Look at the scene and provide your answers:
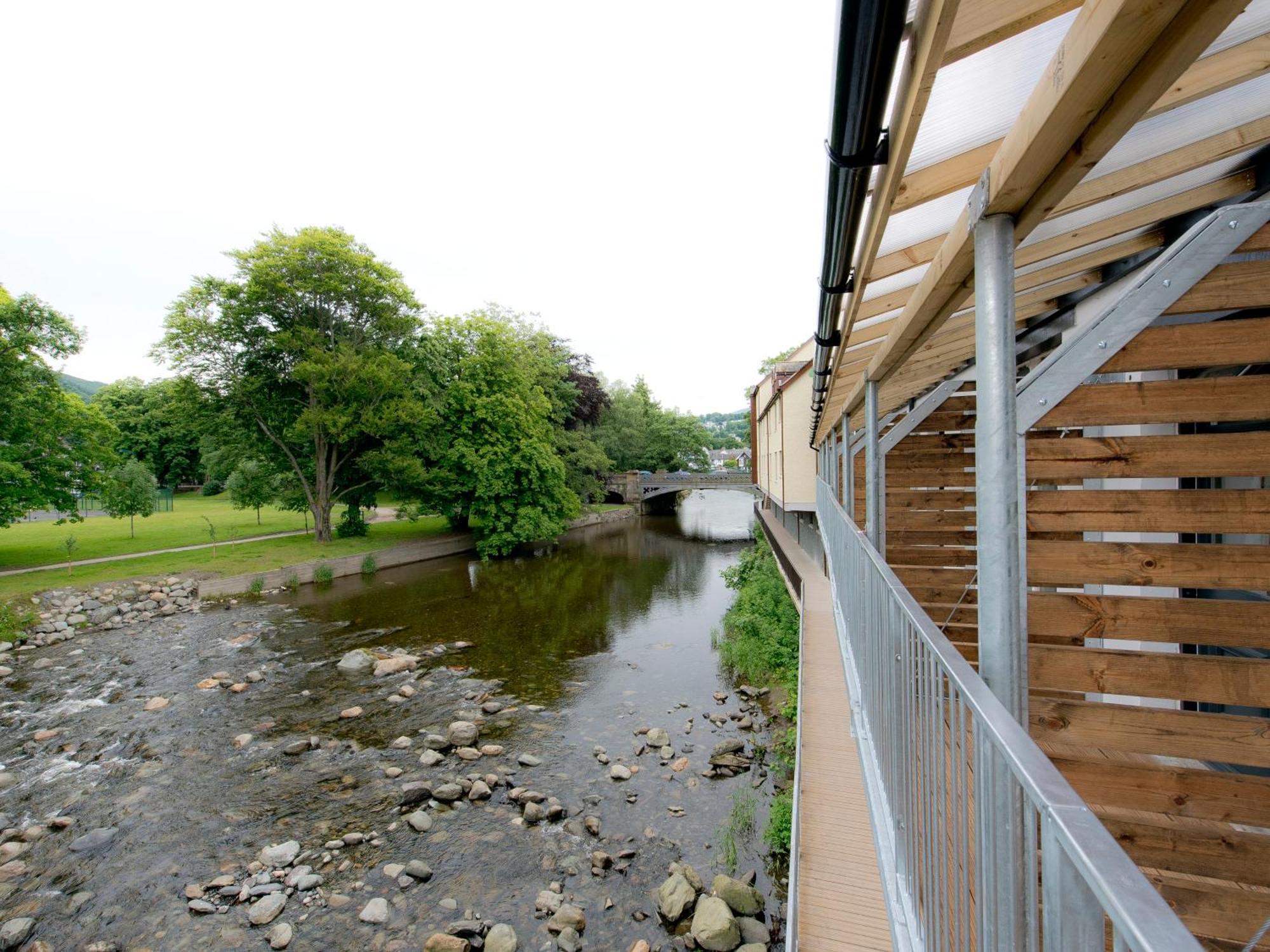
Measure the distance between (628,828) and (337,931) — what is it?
328 cm

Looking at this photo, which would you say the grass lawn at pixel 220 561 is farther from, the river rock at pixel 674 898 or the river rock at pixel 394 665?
the river rock at pixel 674 898

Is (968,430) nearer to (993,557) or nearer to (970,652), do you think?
(970,652)

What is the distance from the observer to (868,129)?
1.59m

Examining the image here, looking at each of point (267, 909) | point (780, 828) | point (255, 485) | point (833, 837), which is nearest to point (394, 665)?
point (267, 909)

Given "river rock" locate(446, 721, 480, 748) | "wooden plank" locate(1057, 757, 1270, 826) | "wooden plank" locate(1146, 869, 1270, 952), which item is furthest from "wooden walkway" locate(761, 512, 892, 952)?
"river rock" locate(446, 721, 480, 748)

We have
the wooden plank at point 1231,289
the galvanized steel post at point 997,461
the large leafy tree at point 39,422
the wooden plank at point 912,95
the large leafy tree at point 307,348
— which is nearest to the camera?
the wooden plank at point 912,95

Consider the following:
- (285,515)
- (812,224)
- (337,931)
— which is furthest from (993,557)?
(285,515)

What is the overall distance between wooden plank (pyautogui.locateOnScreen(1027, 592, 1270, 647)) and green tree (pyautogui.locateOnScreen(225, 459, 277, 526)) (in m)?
28.7

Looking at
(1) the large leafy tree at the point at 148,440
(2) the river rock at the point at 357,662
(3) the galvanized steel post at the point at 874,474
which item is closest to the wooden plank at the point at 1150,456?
(3) the galvanized steel post at the point at 874,474

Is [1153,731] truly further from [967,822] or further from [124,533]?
[124,533]

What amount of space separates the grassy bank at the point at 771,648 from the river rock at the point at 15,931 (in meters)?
7.58

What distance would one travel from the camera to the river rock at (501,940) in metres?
5.95

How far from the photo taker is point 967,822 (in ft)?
4.87

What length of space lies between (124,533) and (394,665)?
2101 centimetres
